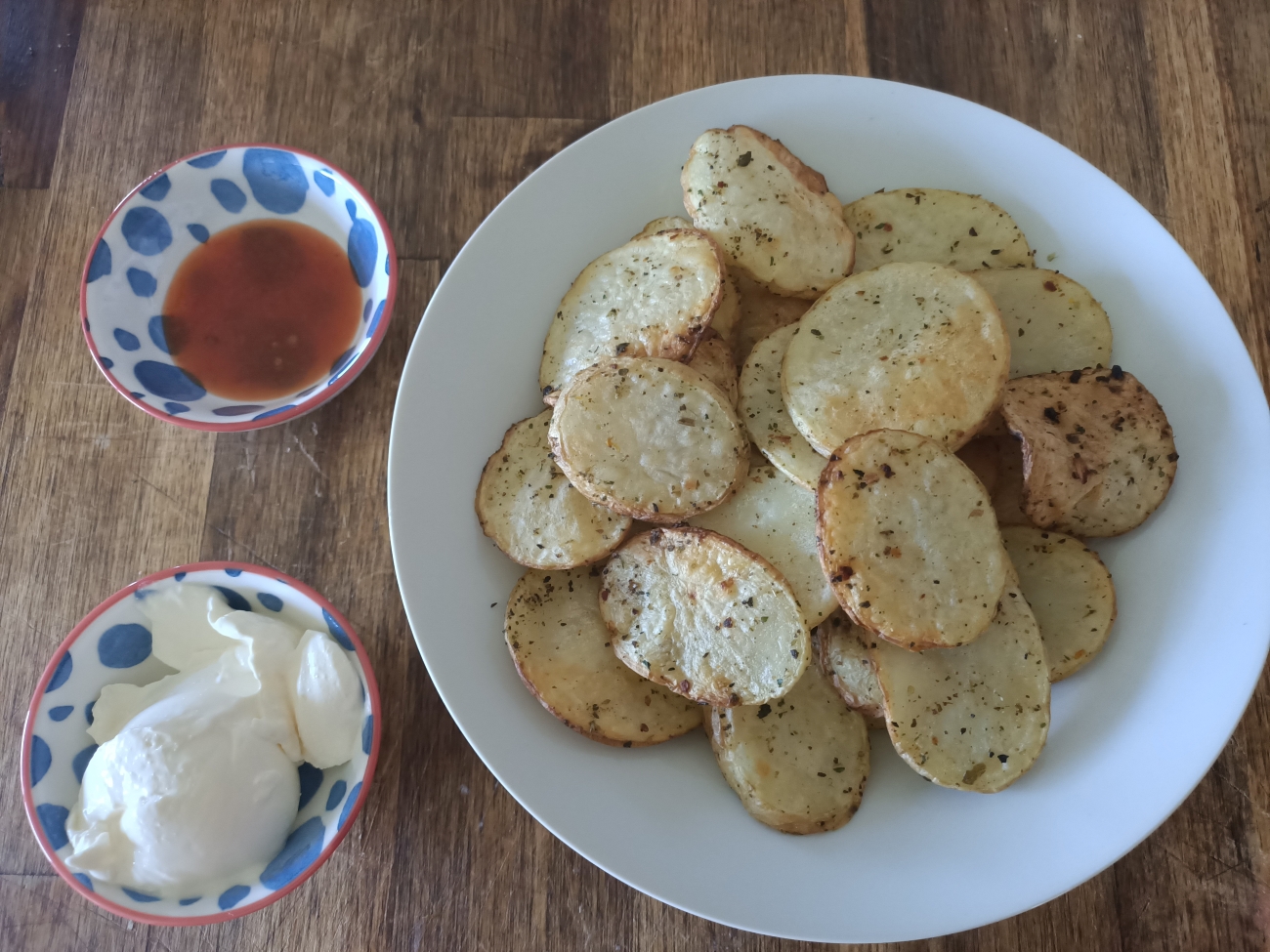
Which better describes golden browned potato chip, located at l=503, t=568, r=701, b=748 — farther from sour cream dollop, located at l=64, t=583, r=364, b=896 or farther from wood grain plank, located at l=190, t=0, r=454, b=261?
wood grain plank, located at l=190, t=0, r=454, b=261

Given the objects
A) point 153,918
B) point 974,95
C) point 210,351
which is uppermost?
point 974,95

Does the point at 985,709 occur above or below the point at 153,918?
above

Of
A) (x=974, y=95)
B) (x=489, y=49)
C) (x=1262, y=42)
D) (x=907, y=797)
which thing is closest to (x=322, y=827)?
(x=907, y=797)

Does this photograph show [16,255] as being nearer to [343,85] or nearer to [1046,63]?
[343,85]

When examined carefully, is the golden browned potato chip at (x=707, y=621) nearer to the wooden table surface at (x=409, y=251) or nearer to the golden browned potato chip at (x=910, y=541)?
the golden browned potato chip at (x=910, y=541)

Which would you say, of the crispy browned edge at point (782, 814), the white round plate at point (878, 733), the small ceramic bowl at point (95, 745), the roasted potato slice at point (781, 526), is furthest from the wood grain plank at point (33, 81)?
the crispy browned edge at point (782, 814)

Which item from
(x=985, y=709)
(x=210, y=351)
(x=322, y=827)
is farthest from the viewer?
(x=210, y=351)

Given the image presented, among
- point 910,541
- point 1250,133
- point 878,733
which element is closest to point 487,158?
point 910,541

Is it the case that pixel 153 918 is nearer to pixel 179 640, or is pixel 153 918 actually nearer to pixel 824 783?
pixel 179 640
